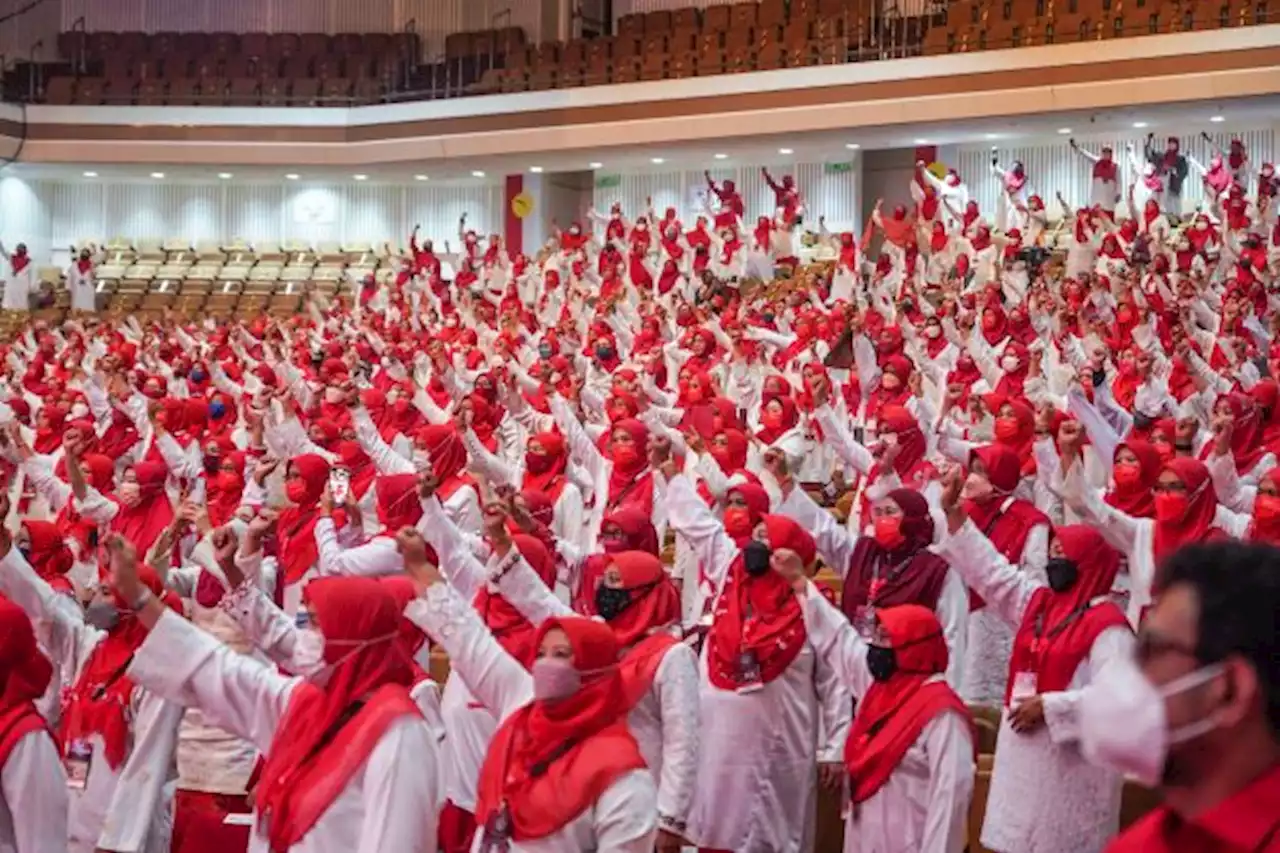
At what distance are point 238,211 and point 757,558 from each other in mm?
26738

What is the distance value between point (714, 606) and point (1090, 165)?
2001 centimetres

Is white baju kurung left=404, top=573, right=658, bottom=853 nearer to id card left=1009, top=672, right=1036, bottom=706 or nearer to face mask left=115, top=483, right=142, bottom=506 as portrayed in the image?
id card left=1009, top=672, right=1036, bottom=706

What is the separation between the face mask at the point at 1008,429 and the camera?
863 cm

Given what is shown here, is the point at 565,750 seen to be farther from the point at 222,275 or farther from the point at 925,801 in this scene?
the point at 222,275

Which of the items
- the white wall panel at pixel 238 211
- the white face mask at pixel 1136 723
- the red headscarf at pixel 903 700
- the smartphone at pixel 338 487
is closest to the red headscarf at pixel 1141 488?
the red headscarf at pixel 903 700

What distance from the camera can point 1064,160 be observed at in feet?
84.0

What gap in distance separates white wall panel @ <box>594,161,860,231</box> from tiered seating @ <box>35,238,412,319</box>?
3919mm

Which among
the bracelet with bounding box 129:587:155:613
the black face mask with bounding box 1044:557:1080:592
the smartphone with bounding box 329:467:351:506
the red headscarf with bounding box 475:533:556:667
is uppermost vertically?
the bracelet with bounding box 129:587:155:613

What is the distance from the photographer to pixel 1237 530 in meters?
6.58

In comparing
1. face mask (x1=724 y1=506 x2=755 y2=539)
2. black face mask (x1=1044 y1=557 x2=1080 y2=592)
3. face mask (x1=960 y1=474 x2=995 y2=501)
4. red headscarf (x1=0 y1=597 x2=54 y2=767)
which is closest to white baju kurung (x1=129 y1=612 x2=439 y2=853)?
red headscarf (x1=0 y1=597 x2=54 y2=767)

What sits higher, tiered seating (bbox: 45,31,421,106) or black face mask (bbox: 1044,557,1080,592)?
tiered seating (bbox: 45,31,421,106)

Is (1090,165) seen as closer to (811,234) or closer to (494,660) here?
(811,234)

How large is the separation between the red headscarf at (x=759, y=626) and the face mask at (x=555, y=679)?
195 cm

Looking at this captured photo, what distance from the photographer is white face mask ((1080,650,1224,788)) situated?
1888 mm
